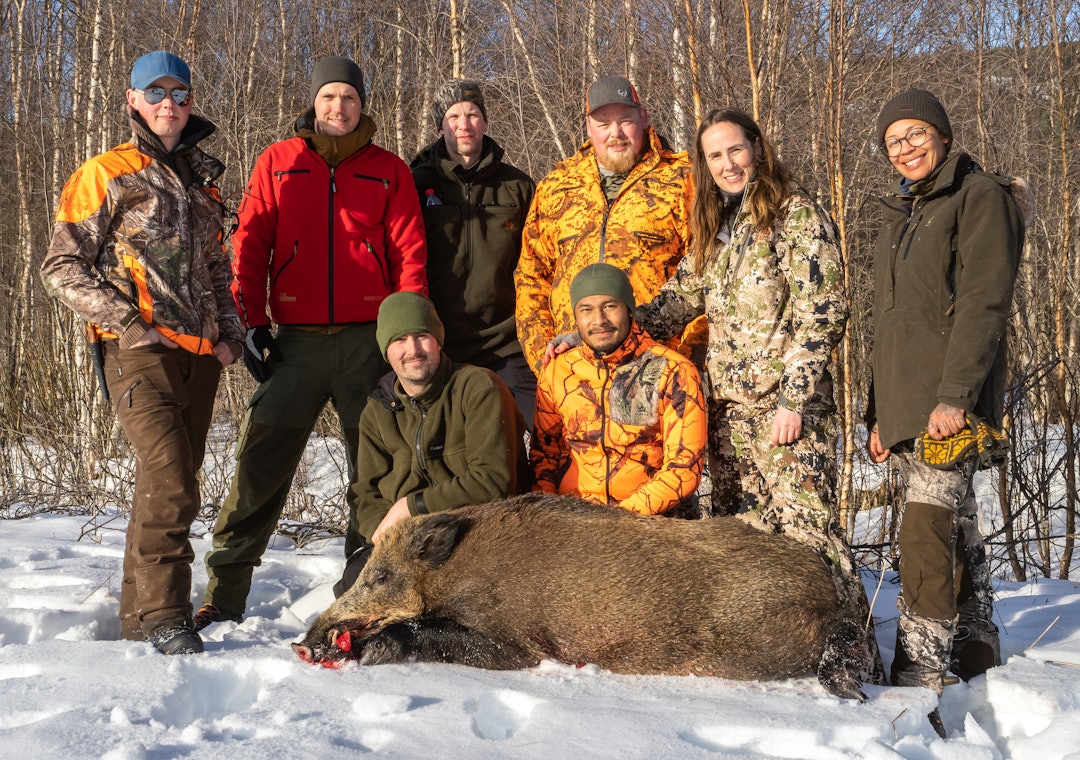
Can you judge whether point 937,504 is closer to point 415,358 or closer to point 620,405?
point 620,405

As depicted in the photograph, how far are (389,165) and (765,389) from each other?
2.31 meters

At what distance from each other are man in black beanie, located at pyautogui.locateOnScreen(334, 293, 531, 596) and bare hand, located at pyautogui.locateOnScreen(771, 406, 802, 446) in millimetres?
1187

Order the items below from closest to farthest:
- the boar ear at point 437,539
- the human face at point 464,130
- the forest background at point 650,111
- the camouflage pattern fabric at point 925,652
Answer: the camouflage pattern fabric at point 925,652 → the boar ear at point 437,539 → the human face at point 464,130 → the forest background at point 650,111

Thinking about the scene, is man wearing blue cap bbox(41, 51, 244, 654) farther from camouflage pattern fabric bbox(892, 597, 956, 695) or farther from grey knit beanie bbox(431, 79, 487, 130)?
camouflage pattern fabric bbox(892, 597, 956, 695)

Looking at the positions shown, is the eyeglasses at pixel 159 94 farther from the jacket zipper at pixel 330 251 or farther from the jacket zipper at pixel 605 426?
the jacket zipper at pixel 605 426

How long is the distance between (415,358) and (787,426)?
1.66 metres

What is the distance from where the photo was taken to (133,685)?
10.0ft

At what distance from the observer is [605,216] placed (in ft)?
15.5

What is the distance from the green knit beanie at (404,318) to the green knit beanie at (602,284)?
66cm

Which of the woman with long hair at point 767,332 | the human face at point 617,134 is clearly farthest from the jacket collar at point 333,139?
the woman with long hair at point 767,332

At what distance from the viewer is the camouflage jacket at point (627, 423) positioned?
4027 mm

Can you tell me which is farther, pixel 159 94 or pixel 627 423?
pixel 627 423

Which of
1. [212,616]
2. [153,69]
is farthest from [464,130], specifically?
[212,616]

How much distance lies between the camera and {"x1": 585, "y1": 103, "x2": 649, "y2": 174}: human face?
4723 mm
